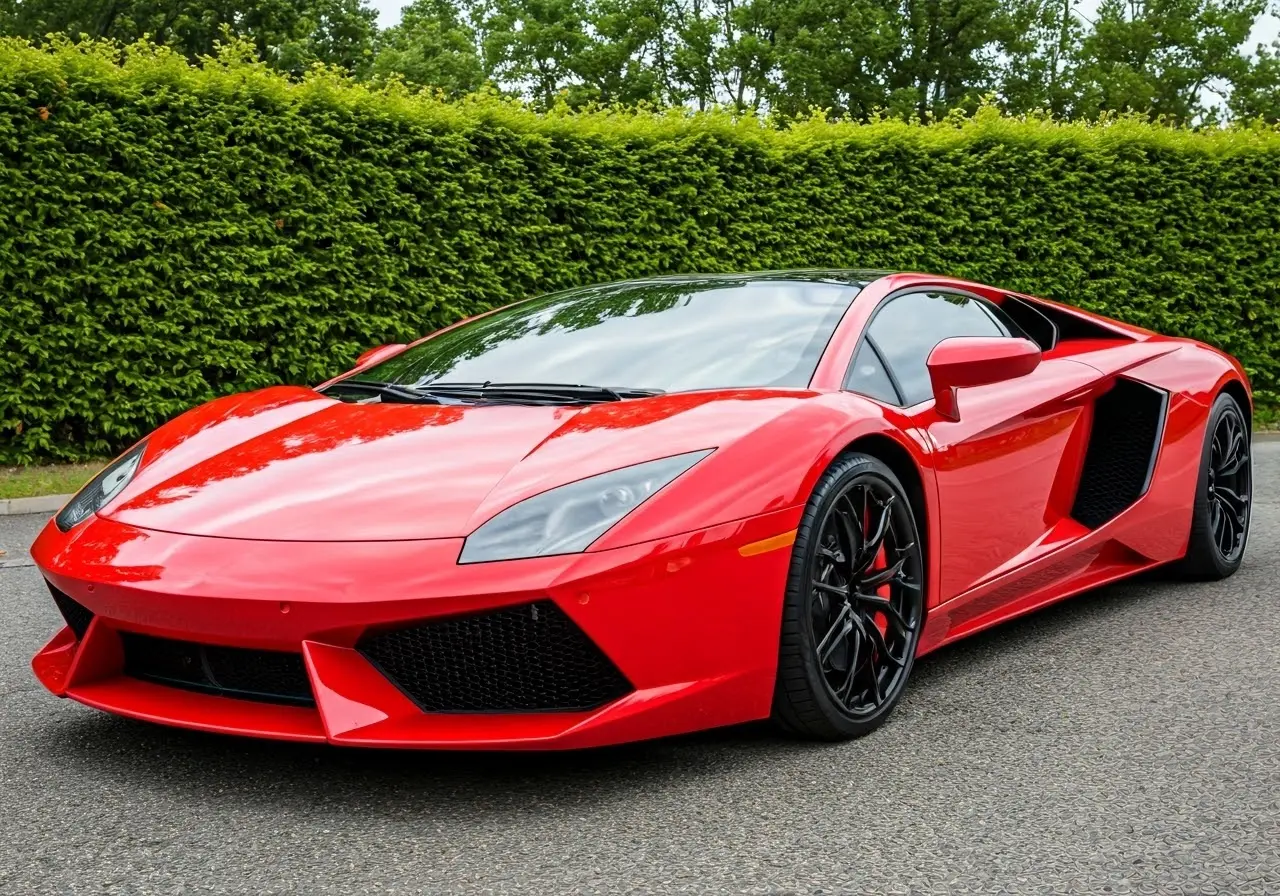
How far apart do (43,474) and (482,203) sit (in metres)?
3.19

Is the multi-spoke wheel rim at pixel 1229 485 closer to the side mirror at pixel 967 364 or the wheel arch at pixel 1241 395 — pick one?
the wheel arch at pixel 1241 395

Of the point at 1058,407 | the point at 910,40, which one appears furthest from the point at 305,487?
the point at 910,40

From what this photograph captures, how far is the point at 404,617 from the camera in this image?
97.0 inches

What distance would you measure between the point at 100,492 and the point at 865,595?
181 cm

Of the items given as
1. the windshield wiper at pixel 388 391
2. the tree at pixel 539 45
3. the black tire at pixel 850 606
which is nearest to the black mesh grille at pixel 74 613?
the windshield wiper at pixel 388 391

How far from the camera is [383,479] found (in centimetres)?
282

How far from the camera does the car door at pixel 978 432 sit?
11.4 ft

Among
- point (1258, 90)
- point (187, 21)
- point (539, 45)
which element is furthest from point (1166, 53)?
point (187, 21)

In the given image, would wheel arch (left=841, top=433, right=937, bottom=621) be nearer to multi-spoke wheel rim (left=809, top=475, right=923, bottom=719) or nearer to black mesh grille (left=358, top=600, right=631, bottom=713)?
multi-spoke wheel rim (left=809, top=475, right=923, bottom=719)

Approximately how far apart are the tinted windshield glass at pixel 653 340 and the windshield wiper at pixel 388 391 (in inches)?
2.4

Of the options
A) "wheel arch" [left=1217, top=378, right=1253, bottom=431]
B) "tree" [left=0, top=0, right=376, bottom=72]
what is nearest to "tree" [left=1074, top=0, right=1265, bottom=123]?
"tree" [left=0, top=0, right=376, bottom=72]

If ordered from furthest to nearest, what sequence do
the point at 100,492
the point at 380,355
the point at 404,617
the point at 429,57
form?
the point at 429,57, the point at 380,355, the point at 100,492, the point at 404,617

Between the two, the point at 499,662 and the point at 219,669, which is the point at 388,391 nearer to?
the point at 219,669

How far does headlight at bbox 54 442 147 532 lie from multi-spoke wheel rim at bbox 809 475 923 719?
1.62 meters
